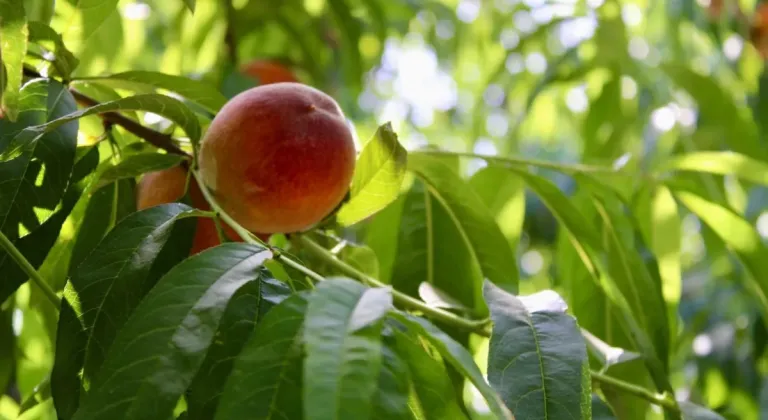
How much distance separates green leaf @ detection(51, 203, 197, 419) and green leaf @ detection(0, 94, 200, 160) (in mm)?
80

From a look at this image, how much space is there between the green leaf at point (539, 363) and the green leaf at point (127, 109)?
278 mm

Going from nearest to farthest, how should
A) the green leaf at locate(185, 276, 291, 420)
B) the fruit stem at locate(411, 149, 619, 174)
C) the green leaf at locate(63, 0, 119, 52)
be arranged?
the green leaf at locate(185, 276, 291, 420)
the green leaf at locate(63, 0, 119, 52)
the fruit stem at locate(411, 149, 619, 174)

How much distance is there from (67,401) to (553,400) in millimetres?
300

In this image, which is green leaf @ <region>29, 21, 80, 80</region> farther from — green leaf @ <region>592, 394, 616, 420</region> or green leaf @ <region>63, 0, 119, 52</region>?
green leaf @ <region>592, 394, 616, 420</region>

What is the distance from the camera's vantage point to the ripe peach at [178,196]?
66 centimetres

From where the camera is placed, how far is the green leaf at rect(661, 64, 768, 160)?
1.28m

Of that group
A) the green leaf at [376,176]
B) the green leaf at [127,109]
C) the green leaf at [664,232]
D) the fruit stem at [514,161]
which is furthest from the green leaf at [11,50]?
the green leaf at [664,232]

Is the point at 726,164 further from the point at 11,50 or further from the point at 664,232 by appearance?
the point at 11,50

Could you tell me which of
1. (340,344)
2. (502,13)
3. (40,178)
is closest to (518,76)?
(502,13)

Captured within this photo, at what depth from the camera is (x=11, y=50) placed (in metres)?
0.49

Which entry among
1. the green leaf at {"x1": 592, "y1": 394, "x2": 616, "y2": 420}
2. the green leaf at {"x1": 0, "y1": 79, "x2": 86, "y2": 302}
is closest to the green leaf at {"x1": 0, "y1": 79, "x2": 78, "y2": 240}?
the green leaf at {"x1": 0, "y1": 79, "x2": 86, "y2": 302}

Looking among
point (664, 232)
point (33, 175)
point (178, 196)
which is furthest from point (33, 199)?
point (664, 232)

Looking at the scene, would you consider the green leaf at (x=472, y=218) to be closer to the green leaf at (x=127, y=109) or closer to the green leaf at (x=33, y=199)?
the green leaf at (x=127, y=109)

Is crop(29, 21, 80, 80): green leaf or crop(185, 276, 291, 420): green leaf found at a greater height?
crop(29, 21, 80, 80): green leaf
